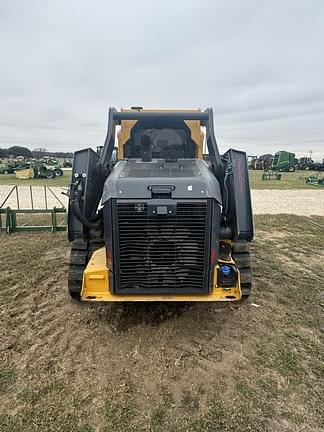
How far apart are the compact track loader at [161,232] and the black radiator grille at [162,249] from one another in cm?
1

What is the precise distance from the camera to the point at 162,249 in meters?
3.19

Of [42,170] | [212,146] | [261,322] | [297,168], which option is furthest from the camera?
[297,168]

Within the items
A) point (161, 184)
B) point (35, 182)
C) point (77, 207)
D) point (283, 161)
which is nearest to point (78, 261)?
point (77, 207)

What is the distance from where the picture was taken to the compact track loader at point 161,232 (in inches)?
123

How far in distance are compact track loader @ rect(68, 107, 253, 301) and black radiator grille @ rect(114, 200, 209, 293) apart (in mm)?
10

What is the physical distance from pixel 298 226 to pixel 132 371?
758 cm

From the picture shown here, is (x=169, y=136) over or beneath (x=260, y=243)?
over

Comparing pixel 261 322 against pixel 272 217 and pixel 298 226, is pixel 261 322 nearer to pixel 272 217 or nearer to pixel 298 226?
pixel 298 226

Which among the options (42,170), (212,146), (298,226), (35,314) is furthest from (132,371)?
(42,170)

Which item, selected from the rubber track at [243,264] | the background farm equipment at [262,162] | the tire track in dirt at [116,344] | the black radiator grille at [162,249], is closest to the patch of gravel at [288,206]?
the rubber track at [243,264]

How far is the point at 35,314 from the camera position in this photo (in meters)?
3.91

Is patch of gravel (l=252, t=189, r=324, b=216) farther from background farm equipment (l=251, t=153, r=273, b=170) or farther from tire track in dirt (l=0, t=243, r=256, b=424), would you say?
background farm equipment (l=251, t=153, r=273, b=170)

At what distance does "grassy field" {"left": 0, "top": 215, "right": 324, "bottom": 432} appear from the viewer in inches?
96.2

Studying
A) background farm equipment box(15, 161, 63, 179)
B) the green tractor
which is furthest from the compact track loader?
the green tractor
